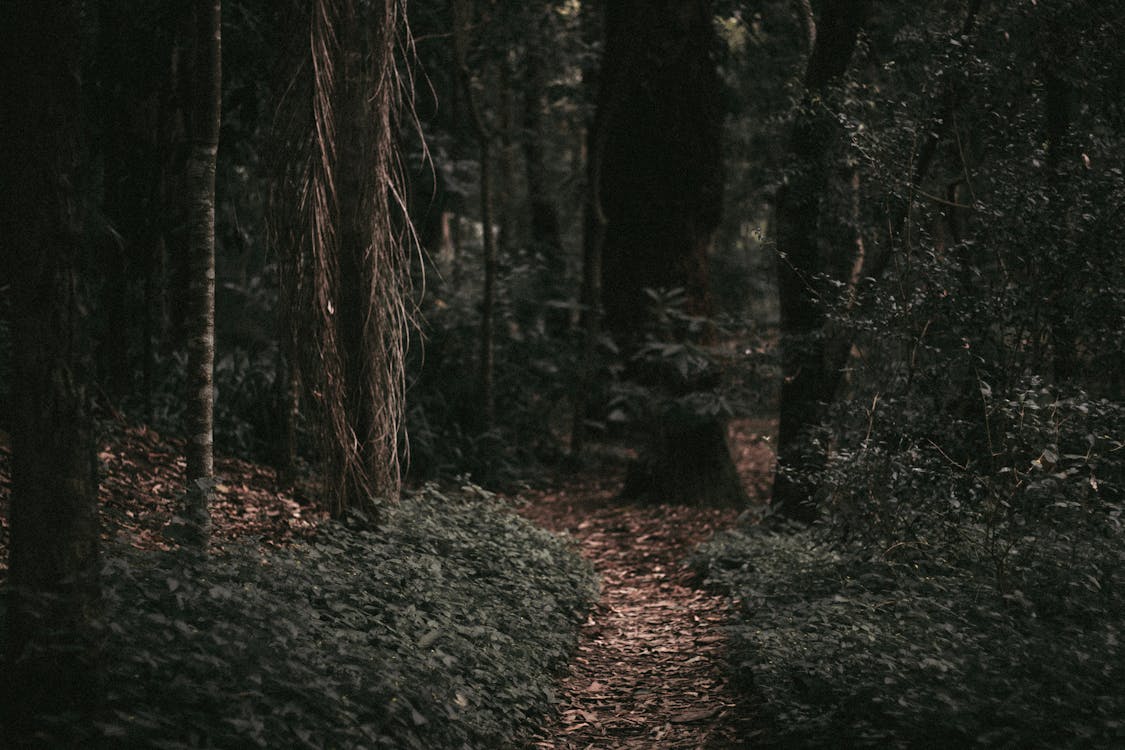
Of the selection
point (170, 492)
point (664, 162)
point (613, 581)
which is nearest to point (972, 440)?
point (613, 581)

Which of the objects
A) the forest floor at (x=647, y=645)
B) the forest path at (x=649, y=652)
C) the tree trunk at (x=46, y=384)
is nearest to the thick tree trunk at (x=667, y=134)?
the forest floor at (x=647, y=645)

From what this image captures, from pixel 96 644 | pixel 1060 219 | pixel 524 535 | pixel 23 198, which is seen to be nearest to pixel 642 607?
pixel 524 535

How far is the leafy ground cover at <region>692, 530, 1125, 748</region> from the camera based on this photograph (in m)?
4.15

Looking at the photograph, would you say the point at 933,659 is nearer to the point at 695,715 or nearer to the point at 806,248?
the point at 695,715

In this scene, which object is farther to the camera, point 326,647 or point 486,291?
point 486,291

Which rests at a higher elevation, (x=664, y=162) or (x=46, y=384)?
(x=664, y=162)

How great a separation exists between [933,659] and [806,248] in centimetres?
559

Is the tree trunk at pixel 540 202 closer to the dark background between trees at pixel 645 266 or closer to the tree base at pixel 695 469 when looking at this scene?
the dark background between trees at pixel 645 266

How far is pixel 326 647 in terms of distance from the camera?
463 cm

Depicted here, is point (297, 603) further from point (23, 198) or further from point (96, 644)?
point (23, 198)

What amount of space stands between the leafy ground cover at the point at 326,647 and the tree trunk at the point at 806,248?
11.6ft

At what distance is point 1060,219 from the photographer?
6.60 meters

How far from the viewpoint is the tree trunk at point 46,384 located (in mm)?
3475

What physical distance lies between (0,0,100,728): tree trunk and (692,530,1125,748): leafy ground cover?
3.38 metres
